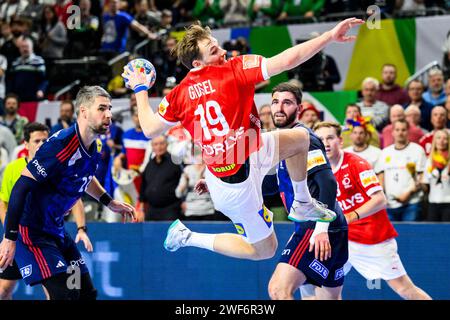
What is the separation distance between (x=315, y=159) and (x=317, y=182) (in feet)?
0.69

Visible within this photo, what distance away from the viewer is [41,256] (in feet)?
27.1

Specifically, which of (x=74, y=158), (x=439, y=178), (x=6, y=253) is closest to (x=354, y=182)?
(x=439, y=178)

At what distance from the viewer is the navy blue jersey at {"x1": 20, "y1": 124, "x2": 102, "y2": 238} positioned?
809 centimetres

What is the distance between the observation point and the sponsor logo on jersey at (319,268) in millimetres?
8438

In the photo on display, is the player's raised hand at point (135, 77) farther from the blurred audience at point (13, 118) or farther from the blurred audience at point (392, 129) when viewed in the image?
the blurred audience at point (13, 118)

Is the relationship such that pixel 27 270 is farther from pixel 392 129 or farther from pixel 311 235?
pixel 392 129

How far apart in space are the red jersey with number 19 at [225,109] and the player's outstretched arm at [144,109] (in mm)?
229

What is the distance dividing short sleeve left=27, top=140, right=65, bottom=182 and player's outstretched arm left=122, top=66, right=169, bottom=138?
85cm

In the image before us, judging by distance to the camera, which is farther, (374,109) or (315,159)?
(374,109)

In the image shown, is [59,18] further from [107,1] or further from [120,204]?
[120,204]
